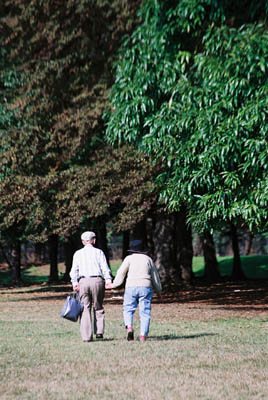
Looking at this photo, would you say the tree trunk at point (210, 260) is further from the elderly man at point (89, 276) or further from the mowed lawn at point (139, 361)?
the elderly man at point (89, 276)

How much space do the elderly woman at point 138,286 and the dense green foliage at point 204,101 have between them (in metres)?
2.48

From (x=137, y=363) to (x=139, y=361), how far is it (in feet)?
0.52

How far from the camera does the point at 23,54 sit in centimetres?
2141

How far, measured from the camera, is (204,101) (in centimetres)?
1388

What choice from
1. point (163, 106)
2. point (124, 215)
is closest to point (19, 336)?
point (163, 106)

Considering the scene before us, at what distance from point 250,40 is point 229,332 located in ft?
17.9

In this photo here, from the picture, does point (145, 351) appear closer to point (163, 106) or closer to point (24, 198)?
point (163, 106)

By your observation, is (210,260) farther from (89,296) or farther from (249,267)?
(89,296)

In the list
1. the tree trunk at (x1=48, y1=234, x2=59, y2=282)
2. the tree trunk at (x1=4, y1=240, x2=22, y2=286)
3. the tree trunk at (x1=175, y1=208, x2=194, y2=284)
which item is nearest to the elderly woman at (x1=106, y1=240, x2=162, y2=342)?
the tree trunk at (x1=175, y1=208, x2=194, y2=284)

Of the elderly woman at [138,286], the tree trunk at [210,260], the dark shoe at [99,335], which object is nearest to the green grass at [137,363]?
the dark shoe at [99,335]

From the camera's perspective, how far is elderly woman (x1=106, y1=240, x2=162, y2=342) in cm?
1181

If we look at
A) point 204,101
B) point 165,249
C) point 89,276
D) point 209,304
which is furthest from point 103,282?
point 165,249

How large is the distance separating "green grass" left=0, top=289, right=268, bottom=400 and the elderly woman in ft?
1.11

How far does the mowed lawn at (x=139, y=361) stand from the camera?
729 cm
